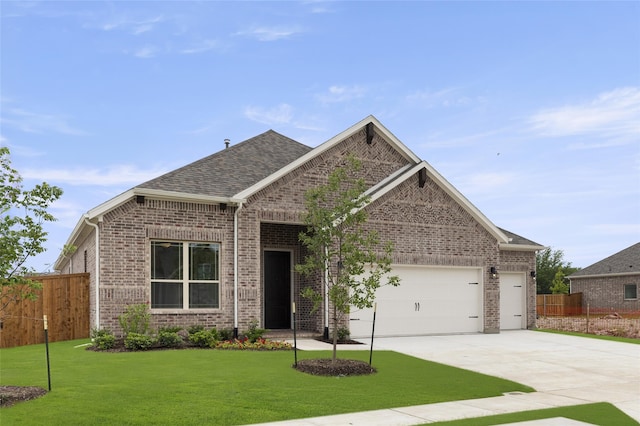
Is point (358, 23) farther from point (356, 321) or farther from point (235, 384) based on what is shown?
point (235, 384)

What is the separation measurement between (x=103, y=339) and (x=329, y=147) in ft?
29.4

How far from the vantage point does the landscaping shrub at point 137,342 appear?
1421 cm

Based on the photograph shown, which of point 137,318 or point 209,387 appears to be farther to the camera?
point 137,318

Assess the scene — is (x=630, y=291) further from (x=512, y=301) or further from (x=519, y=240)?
(x=512, y=301)

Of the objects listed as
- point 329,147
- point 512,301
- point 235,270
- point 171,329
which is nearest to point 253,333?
point 235,270

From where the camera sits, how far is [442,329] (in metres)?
19.8

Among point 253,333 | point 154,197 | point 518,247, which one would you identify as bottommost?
point 253,333

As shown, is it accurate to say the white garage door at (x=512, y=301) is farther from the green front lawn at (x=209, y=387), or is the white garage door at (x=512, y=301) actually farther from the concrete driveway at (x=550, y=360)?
the green front lawn at (x=209, y=387)

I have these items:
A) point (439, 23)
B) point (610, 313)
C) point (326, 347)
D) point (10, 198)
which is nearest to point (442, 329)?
point (326, 347)

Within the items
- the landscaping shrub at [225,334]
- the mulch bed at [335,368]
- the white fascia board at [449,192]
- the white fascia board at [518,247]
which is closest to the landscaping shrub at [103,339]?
the landscaping shrub at [225,334]

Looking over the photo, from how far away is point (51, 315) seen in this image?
1686cm

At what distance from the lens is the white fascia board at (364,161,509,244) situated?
1888cm

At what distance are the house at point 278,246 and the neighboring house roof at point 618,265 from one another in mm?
18386

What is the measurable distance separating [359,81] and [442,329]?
8.80 m
